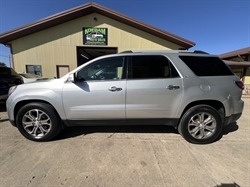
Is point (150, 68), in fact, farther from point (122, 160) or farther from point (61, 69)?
point (61, 69)

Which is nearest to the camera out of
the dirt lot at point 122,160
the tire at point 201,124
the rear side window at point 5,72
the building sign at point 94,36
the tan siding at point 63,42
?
the dirt lot at point 122,160

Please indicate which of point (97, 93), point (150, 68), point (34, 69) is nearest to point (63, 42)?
point (34, 69)

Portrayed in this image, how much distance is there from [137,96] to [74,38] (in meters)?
8.65

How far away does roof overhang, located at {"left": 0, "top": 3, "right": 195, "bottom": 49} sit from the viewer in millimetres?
8578

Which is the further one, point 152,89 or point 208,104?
point 208,104

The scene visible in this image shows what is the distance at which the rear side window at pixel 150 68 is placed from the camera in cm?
282

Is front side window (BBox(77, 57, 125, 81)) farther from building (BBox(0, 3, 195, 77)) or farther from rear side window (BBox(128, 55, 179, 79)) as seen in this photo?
building (BBox(0, 3, 195, 77))

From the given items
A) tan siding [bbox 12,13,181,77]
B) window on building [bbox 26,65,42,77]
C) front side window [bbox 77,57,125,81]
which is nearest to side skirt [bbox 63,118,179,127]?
front side window [bbox 77,57,125,81]

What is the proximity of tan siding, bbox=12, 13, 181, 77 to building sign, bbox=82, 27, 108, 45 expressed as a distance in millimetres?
279

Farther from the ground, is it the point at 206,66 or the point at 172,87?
the point at 206,66

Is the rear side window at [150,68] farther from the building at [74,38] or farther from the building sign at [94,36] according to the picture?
the building sign at [94,36]

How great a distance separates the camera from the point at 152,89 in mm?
2748

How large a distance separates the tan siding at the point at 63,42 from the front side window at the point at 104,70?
7350 mm

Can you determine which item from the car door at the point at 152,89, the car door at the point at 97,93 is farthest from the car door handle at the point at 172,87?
the car door at the point at 97,93
